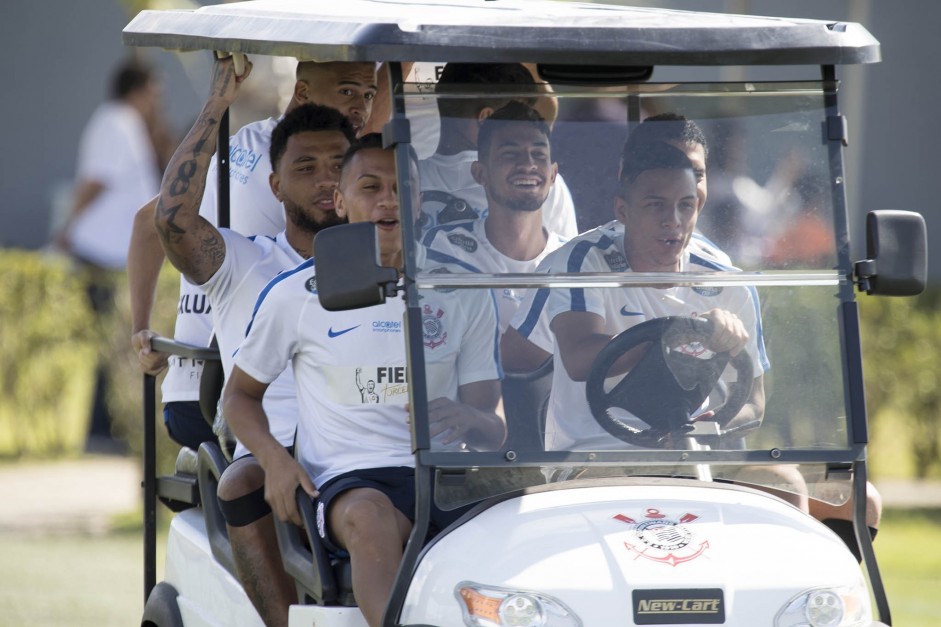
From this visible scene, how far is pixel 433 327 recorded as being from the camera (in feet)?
10.4

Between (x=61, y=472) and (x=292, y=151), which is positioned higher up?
(x=292, y=151)

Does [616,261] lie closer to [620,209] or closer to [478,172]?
[620,209]

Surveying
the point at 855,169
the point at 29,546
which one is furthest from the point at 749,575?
the point at 855,169

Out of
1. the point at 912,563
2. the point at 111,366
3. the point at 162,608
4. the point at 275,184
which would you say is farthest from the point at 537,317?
the point at 111,366

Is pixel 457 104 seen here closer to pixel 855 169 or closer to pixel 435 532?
pixel 435 532

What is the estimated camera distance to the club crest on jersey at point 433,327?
3.15m

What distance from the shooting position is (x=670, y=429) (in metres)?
3.19

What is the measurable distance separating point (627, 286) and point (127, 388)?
6.62 metres

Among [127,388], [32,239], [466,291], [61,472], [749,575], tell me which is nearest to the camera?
[749,575]

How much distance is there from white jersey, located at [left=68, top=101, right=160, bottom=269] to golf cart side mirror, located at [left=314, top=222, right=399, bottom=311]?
8897 millimetres

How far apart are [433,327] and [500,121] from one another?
1.47 feet

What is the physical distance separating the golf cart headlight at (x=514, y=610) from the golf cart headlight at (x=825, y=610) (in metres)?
0.40

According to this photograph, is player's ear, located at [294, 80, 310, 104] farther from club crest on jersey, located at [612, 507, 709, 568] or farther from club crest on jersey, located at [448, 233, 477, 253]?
club crest on jersey, located at [612, 507, 709, 568]

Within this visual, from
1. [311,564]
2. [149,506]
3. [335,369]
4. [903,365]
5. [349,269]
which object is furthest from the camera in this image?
[903,365]
